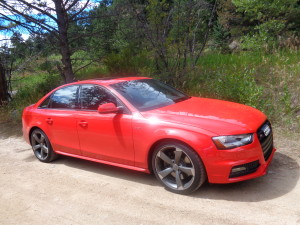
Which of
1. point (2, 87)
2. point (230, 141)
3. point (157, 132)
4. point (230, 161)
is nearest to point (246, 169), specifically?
point (230, 161)

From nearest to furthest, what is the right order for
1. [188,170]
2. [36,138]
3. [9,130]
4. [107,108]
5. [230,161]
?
[230,161], [188,170], [107,108], [36,138], [9,130]

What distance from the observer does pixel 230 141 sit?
3582 mm

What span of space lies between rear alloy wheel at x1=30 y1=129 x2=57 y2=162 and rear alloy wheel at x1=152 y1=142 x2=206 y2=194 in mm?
2461

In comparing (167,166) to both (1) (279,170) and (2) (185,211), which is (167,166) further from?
(1) (279,170)

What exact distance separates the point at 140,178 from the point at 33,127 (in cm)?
258

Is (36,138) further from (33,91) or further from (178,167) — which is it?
(33,91)

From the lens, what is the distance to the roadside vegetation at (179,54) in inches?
287

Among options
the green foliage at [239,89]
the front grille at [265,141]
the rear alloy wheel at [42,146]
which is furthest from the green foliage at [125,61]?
the front grille at [265,141]

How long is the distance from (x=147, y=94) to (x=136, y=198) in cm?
168

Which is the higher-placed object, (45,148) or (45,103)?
(45,103)

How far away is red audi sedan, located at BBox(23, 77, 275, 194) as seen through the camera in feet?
11.8

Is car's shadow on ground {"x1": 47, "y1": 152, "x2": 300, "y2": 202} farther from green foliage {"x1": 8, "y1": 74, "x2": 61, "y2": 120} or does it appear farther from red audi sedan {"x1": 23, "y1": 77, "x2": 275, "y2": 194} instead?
green foliage {"x1": 8, "y1": 74, "x2": 61, "y2": 120}

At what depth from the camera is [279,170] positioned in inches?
173

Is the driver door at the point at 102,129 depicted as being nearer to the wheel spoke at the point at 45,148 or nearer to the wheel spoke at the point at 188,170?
the wheel spoke at the point at 188,170
